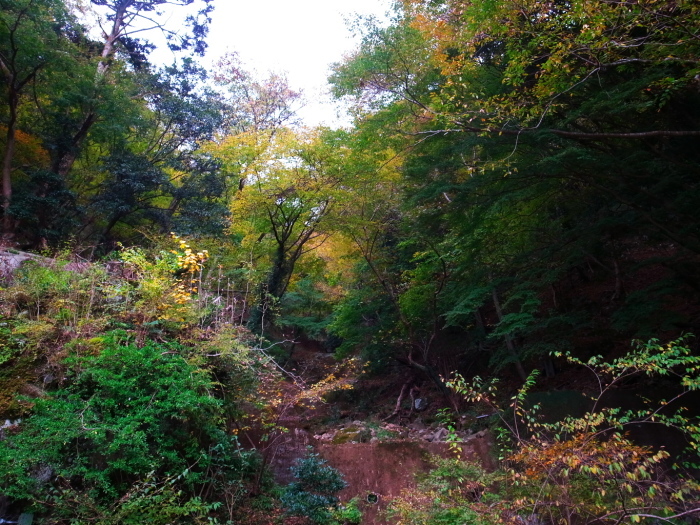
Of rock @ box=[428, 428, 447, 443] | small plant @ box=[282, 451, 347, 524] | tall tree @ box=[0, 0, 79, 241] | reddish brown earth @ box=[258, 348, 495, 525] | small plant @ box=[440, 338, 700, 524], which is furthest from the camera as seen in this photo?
tall tree @ box=[0, 0, 79, 241]

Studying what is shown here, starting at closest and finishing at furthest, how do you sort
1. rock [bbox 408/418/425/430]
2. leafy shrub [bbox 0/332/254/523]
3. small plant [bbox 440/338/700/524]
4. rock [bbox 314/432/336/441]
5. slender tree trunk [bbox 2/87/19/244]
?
small plant [bbox 440/338/700/524]
leafy shrub [bbox 0/332/254/523]
rock [bbox 314/432/336/441]
slender tree trunk [bbox 2/87/19/244]
rock [bbox 408/418/425/430]

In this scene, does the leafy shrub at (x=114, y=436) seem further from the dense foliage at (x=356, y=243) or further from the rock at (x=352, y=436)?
the rock at (x=352, y=436)

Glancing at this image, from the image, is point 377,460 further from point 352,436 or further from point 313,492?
point 313,492

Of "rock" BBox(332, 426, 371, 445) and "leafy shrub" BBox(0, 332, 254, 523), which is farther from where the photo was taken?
"rock" BBox(332, 426, 371, 445)

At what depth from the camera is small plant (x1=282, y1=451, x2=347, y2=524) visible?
4848 mm

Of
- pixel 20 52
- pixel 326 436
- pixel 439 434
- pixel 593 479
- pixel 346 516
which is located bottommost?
pixel 326 436

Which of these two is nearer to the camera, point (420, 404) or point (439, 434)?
point (439, 434)

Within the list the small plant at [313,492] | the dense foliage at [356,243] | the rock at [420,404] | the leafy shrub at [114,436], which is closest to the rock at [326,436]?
the dense foliage at [356,243]

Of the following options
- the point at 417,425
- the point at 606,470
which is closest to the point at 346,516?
the point at 606,470

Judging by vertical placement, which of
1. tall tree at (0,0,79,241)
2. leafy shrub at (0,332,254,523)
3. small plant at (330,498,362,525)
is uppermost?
tall tree at (0,0,79,241)

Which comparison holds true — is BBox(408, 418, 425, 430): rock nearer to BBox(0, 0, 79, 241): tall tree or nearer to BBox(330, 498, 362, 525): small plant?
BBox(330, 498, 362, 525): small plant

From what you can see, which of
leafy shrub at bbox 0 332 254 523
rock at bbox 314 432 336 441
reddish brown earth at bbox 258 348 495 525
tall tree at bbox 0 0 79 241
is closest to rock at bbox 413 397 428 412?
reddish brown earth at bbox 258 348 495 525

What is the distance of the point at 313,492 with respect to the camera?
5133 mm

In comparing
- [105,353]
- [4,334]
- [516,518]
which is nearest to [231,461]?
[105,353]
